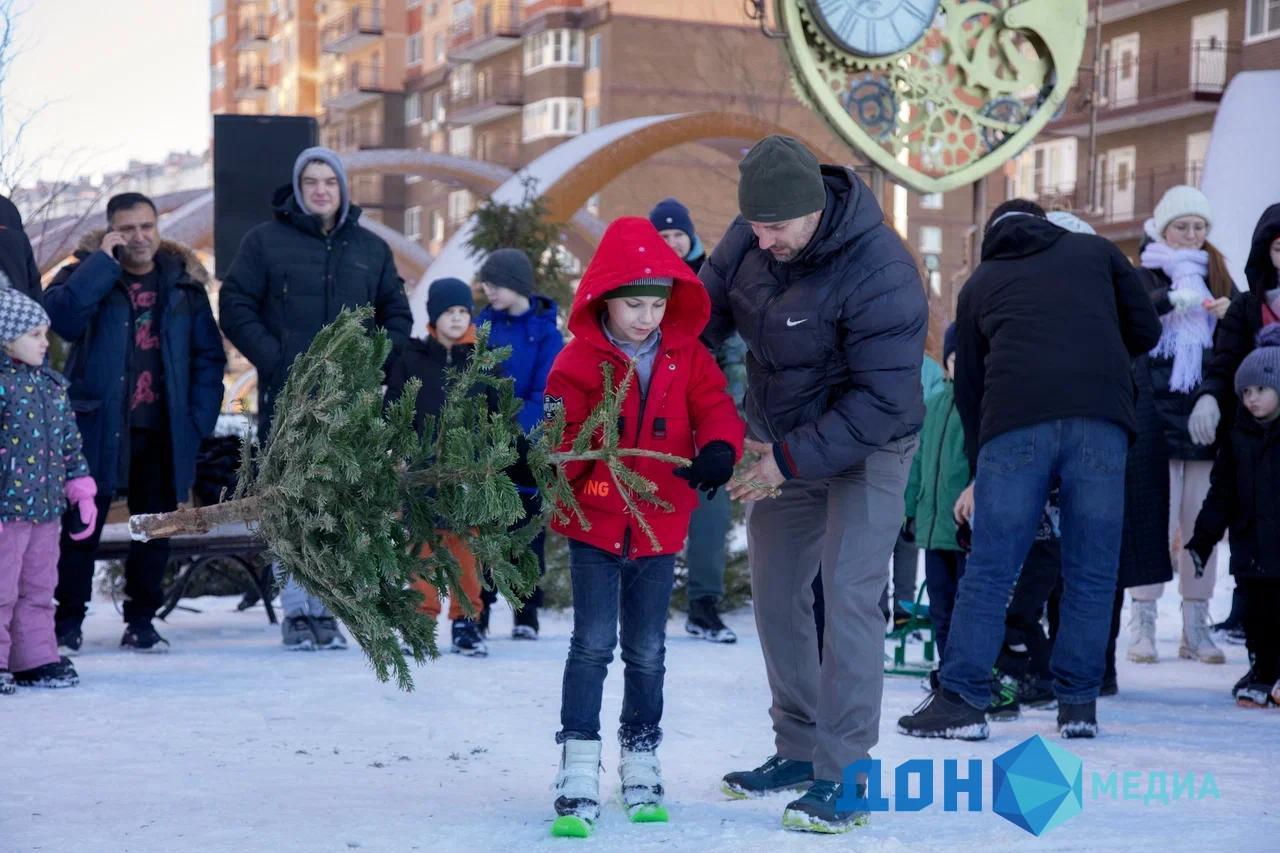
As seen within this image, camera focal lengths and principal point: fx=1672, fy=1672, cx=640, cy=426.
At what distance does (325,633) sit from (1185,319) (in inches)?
175

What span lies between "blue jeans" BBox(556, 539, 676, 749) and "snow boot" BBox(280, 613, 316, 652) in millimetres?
3615

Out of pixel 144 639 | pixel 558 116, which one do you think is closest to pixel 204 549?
pixel 144 639

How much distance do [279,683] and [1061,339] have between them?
3473 mm

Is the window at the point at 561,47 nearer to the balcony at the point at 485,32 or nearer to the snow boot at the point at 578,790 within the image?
the balcony at the point at 485,32

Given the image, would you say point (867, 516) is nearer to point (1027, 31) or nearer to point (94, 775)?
point (94, 775)

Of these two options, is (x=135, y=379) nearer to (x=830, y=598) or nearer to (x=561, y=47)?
(x=830, y=598)

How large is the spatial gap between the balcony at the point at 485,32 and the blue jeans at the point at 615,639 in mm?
52551

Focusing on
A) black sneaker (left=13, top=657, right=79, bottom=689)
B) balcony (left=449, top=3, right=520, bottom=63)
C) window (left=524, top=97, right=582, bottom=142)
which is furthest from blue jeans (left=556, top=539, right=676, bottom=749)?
balcony (left=449, top=3, right=520, bottom=63)

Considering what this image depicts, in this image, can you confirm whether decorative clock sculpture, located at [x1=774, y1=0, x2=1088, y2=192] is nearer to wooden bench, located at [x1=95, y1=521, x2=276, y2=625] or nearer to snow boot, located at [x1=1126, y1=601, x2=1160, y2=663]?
snow boot, located at [x1=1126, y1=601, x2=1160, y2=663]

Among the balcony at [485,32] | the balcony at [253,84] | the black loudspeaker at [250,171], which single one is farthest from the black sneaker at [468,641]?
the balcony at [253,84]

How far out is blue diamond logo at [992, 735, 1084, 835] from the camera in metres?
4.73

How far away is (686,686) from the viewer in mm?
7051

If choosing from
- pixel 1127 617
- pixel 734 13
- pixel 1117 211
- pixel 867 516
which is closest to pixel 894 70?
pixel 1127 617

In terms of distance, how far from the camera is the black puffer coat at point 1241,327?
7.43 metres
